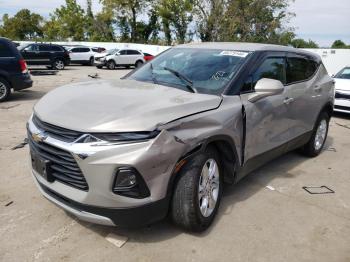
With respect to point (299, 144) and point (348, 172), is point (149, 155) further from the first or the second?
point (348, 172)

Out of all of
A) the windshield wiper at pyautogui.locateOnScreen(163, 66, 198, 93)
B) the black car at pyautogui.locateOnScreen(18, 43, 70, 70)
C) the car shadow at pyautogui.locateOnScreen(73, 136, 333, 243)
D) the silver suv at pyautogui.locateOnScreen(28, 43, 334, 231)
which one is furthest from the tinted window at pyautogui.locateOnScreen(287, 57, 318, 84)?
the black car at pyautogui.locateOnScreen(18, 43, 70, 70)

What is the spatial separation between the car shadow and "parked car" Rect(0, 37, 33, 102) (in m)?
7.77

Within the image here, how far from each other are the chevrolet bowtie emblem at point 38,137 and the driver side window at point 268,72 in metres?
2.03

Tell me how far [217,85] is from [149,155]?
1.35 m

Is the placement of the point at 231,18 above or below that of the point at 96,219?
above

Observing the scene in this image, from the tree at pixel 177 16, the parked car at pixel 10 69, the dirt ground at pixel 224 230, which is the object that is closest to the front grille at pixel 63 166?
the dirt ground at pixel 224 230

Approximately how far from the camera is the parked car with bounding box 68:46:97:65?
94.9 feet

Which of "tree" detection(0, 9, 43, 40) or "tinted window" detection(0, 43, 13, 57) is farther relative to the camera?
"tree" detection(0, 9, 43, 40)

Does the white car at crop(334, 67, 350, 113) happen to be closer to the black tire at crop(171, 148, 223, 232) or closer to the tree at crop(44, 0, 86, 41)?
the black tire at crop(171, 148, 223, 232)

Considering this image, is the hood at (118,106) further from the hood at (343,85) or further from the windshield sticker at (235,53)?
the hood at (343,85)

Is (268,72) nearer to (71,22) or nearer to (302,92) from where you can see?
(302,92)

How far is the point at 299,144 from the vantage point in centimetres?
534

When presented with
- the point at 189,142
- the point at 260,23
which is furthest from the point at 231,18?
the point at 189,142

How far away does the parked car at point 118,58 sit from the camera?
27480 millimetres
